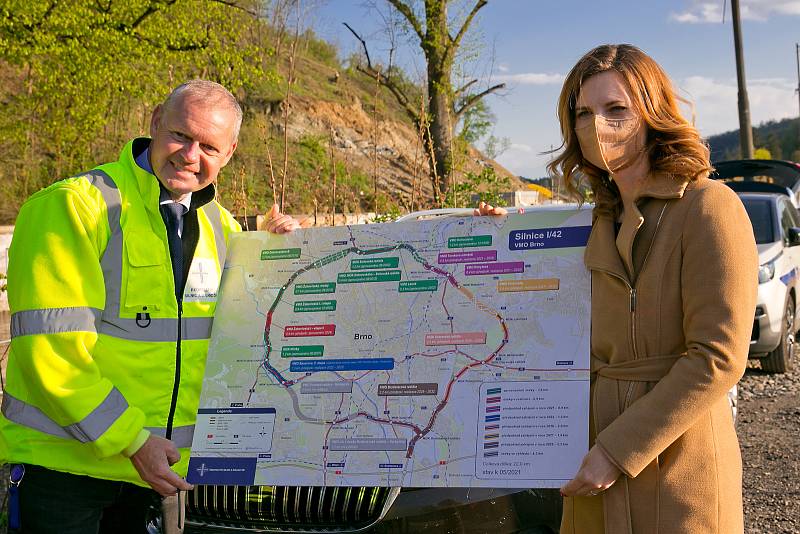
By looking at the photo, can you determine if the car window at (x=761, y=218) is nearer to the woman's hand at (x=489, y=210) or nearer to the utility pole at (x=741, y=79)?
the woman's hand at (x=489, y=210)

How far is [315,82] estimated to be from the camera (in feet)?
123

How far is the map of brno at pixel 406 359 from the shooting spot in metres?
2.53

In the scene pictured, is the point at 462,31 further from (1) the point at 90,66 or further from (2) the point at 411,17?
(1) the point at 90,66

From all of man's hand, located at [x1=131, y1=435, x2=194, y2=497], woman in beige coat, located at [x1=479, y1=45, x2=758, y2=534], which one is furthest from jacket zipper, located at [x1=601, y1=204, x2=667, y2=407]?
man's hand, located at [x1=131, y1=435, x2=194, y2=497]

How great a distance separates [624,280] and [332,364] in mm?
1053

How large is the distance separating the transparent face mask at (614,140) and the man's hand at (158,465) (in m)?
1.62

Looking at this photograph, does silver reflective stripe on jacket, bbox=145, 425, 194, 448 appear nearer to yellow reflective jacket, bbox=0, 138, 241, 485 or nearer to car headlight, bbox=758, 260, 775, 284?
yellow reflective jacket, bbox=0, 138, 241, 485

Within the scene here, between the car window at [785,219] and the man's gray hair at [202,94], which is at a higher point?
the man's gray hair at [202,94]

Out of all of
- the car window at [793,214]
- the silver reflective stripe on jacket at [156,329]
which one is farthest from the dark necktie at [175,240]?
the car window at [793,214]

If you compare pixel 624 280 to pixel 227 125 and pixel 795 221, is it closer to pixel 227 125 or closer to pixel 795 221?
pixel 227 125

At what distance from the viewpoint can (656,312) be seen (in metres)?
2.22

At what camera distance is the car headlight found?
917 cm

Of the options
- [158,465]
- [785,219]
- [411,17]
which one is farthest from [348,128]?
[158,465]

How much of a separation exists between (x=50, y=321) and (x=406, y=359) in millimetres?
1118
